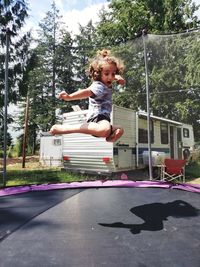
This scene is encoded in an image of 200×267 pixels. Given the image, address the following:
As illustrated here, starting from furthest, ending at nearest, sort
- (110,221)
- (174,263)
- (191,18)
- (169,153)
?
(191,18)
(169,153)
(110,221)
(174,263)

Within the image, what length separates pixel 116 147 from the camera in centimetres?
540

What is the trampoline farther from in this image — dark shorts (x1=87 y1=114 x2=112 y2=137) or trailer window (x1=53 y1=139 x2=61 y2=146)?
trailer window (x1=53 y1=139 x2=61 y2=146)

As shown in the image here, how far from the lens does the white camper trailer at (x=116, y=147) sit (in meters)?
5.44

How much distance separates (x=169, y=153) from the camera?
708 centimetres

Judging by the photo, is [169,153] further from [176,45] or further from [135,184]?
[135,184]

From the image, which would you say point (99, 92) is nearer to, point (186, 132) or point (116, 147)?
point (116, 147)

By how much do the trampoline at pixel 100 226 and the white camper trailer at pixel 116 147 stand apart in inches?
91.6

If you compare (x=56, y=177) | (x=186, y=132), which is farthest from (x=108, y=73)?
(x=186, y=132)

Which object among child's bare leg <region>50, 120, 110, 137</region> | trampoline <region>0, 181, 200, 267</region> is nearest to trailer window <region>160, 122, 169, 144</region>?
trampoline <region>0, 181, 200, 267</region>

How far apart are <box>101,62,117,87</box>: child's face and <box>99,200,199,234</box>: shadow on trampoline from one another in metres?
0.94

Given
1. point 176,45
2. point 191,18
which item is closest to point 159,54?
point 176,45

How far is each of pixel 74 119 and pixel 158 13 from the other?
389 inches

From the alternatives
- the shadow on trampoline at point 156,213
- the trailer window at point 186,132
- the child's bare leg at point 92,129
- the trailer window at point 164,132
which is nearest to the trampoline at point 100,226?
the shadow on trampoline at point 156,213

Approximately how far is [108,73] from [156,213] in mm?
1027
